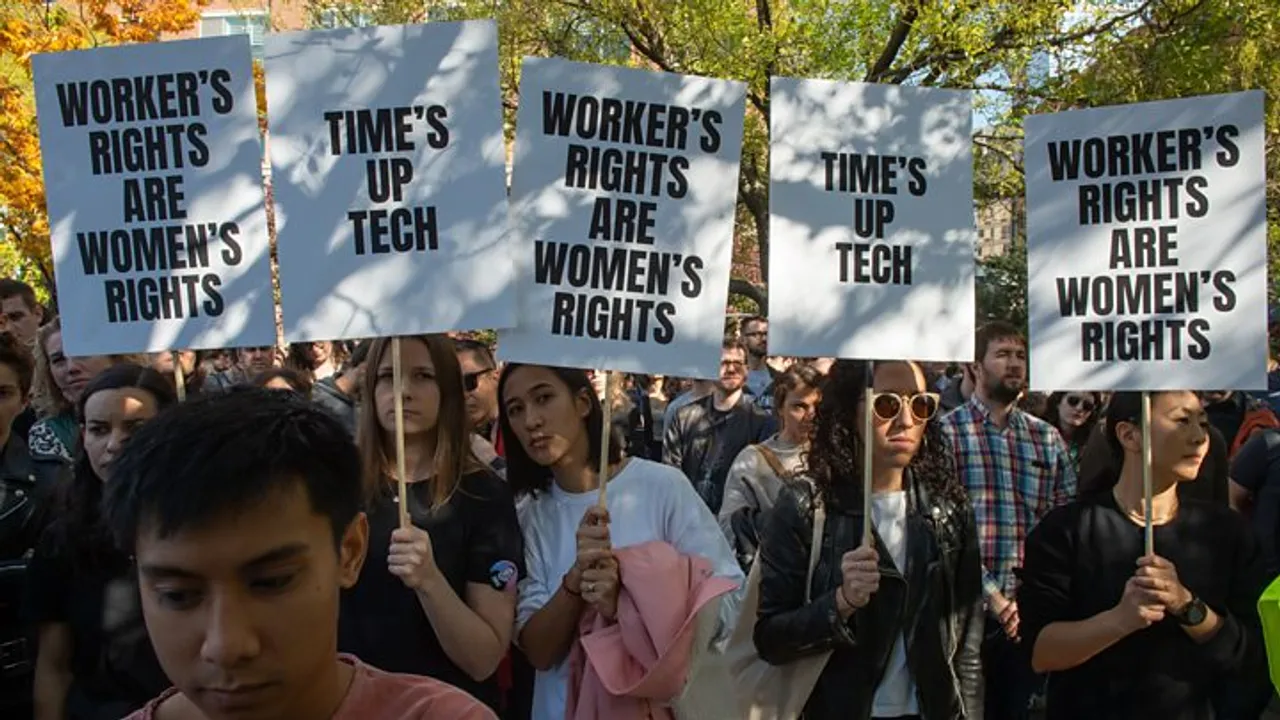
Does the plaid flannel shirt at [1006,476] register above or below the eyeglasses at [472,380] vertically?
below

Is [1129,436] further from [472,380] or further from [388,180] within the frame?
[472,380]

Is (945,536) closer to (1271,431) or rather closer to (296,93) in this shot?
(296,93)

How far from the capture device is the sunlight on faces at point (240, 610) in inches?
61.7

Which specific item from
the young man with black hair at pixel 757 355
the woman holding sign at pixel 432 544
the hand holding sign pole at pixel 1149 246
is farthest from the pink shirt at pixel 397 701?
the young man with black hair at pixel 757 355

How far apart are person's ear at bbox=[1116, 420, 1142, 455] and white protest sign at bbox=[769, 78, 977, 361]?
1.86 ft

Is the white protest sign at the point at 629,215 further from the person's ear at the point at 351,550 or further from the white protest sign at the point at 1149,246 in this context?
the person's ear at the point at 351,550

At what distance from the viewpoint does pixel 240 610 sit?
1.58 metres

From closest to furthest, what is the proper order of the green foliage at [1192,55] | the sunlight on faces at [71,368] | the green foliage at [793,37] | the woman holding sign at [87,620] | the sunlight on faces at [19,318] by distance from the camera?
1. the woman holding sign at [87,620]
2. the sunlight on faces at [71,368]
3. the sunlight on faces at [19,318]
4. the green foliage at [1192,55]
5. the green foliage at [793,37]

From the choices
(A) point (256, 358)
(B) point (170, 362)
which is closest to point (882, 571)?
(B) point (170, 362)

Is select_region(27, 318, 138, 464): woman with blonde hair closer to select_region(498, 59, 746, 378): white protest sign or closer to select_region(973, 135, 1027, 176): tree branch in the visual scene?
select_region(498, 59, 746, 378): white protest sign

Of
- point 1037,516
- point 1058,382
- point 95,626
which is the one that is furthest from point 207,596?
point 1037,516

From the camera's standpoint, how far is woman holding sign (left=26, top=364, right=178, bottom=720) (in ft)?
10.5

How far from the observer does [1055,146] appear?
3.98m

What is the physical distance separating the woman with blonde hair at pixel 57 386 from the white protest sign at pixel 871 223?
2753 millimetres
